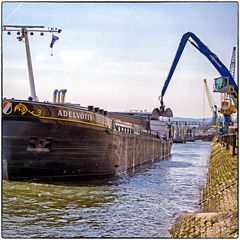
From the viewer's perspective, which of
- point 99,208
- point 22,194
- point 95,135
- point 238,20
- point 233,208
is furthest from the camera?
point 95,135

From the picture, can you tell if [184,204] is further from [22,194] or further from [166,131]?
[166,131]

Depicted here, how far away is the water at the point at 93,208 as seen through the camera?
872 centimetres

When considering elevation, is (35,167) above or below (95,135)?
below

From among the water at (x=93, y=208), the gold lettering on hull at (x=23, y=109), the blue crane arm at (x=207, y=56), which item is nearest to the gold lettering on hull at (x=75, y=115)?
the gold lettering on hull at (x=23, y=109)

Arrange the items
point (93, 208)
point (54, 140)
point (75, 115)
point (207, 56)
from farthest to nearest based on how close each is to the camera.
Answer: point (75, 115) < point (54, 140) < point (93, 208) < point (207, 56)

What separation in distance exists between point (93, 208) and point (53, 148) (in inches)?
149

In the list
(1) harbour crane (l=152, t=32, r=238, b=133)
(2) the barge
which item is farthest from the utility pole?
(1) harbour crane (l=152, t=32, r=238, b=133)

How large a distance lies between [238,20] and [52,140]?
898 cm

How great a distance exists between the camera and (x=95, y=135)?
15688 mm

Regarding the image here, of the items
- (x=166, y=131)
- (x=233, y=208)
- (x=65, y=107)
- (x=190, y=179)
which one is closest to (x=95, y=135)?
(x=65, y=107)

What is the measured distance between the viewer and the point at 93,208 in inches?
430

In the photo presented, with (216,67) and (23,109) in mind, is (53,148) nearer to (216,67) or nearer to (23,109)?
(23,109)

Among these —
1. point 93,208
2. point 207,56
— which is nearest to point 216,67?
point 207,56

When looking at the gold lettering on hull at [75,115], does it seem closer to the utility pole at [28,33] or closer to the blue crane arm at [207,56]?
the utility pole at [28,33]
